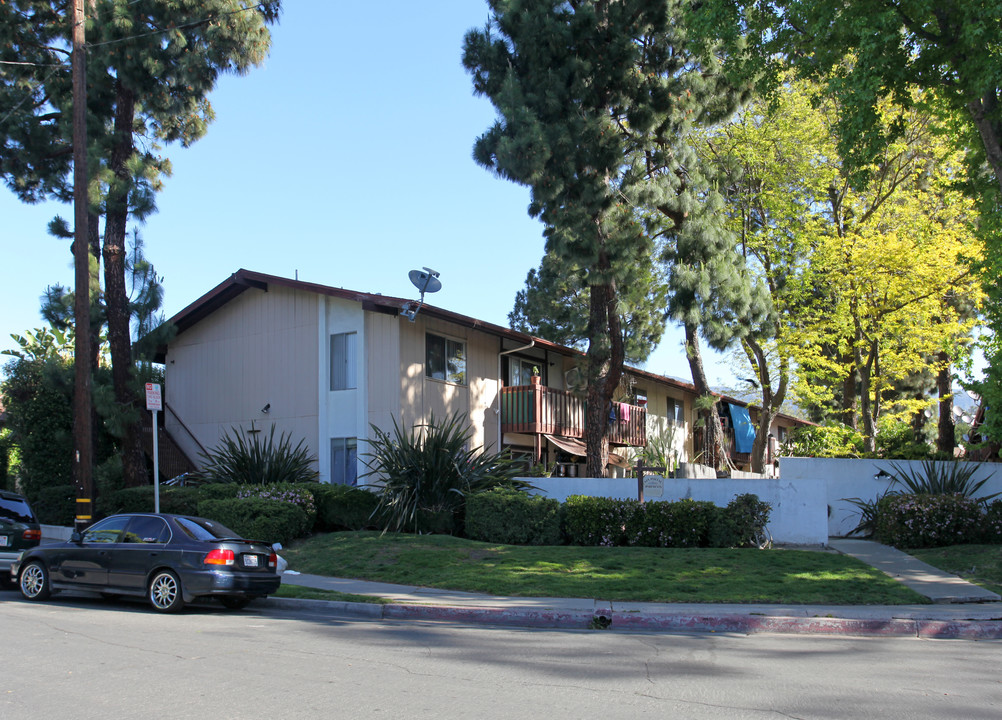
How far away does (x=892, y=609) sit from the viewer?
11.1 meters

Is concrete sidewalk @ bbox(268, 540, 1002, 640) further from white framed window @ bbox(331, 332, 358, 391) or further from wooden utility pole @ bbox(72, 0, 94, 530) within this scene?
white framed window @ bbox(331, 332, 358, 391)

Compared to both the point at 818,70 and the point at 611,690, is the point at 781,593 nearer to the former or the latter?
the point at 611,690

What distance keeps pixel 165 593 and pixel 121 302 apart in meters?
12.7

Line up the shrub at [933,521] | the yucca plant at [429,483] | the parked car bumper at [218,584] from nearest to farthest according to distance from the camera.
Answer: the parked car bumper at [218,584], the shrub at [933,521], the yucca plant at [429,483]

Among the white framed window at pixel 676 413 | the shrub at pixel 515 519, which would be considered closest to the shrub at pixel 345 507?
the shrub at pixel 515 519

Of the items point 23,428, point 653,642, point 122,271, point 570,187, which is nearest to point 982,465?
point 570,187

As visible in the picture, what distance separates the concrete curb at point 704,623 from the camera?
1025cm

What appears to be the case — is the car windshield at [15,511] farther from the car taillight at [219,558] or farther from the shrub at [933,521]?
the shrub at [933,521]

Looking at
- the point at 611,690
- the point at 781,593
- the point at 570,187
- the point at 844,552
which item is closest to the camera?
the point at 611,690

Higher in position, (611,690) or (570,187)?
(570,187)

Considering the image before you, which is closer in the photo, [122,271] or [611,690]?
[611,690]

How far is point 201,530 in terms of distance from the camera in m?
11.8

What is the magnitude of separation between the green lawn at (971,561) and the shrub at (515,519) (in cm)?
670

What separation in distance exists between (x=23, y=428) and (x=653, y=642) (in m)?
20.5
